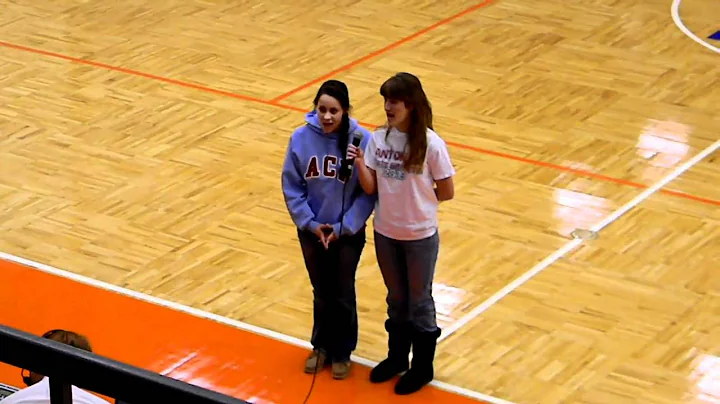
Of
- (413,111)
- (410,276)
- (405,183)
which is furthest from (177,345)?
(413,111)

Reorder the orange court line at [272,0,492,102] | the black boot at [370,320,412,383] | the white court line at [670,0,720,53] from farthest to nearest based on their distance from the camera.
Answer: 1. the white court line at [670,0,720,53]
2. the orange court line at [272,0,492,102]
3. the black boot at [370,320,412,383]

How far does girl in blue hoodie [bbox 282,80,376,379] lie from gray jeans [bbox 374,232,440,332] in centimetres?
17

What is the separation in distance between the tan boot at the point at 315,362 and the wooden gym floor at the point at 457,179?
8 centimetres

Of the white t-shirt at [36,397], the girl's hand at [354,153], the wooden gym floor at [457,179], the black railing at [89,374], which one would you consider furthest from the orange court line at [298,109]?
the black railing at [89,374]

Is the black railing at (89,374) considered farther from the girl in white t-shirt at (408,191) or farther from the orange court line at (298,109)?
the orange court line at (298,109)

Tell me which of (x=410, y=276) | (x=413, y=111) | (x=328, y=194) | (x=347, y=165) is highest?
(x=413, y=111)

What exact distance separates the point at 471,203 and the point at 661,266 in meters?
1.45

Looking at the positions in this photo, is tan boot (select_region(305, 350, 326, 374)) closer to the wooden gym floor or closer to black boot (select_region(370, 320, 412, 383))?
the wooden gym floor

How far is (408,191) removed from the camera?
16.7 feet

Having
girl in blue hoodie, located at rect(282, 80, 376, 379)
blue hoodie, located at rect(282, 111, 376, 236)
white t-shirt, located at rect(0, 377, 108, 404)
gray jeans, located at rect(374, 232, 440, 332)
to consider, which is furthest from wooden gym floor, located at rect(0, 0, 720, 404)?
white t-shirt, located at rect(0, 377, 108, 404)

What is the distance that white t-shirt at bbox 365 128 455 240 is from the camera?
5059 millimetres

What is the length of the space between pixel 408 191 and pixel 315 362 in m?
1.12

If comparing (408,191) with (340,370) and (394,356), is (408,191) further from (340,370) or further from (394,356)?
(340,370)

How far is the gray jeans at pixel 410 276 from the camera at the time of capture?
514 cm
